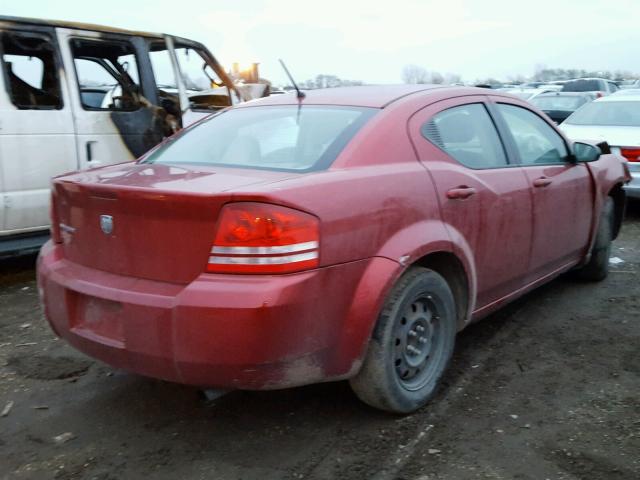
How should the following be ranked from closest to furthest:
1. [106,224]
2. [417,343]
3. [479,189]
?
[106,224] < [417,343] < [479,189]

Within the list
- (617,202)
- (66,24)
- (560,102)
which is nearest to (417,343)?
(617,202)

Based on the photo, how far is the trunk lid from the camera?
2.62 metres

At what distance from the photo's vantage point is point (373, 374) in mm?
2922

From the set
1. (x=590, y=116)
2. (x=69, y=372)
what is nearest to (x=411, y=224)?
(x=69, y=372)

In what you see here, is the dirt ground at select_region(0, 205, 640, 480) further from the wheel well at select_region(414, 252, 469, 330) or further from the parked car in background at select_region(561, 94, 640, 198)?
the parked car in background at select_region(561, 94, 640, 198)

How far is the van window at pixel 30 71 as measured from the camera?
209 inches

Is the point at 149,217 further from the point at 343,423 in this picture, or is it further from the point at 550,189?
the point at 550,189

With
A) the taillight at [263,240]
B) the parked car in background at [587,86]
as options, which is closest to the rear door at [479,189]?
the taillight at [263,240]

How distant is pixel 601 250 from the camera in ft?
16.8

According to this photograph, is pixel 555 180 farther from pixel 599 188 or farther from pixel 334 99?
pixel 334 99

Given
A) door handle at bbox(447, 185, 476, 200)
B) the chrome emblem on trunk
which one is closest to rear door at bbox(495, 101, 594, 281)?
door handle at bbox(447, 185, 476, 200)

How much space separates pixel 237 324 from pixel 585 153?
308 cm

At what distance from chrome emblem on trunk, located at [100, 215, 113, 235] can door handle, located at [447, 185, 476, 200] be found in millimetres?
1584

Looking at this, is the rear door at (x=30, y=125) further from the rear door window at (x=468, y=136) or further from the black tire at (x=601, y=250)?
the black tire at (x=601, y=250)
